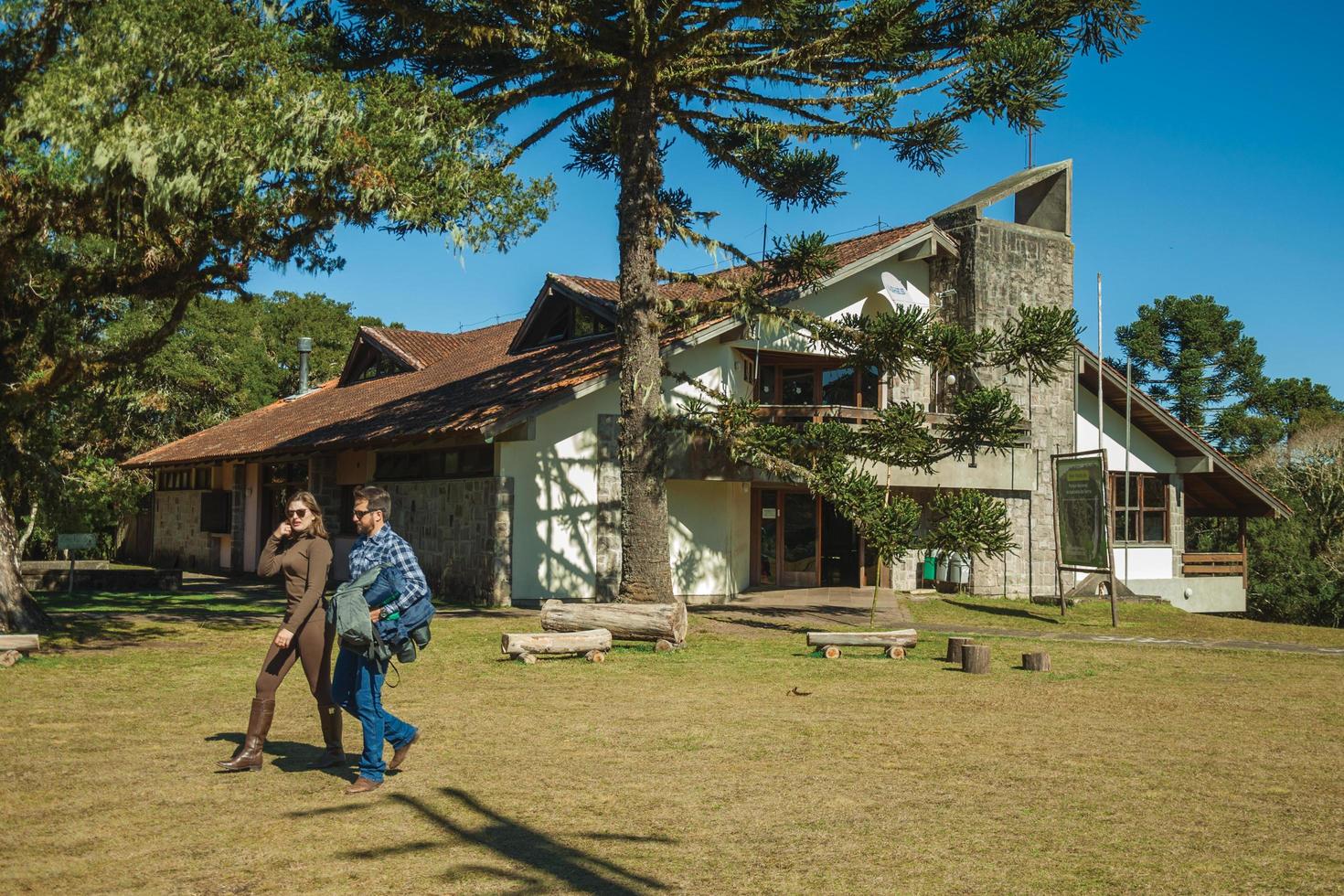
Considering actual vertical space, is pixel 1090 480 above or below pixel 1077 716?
above

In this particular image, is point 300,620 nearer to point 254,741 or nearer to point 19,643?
point 254,741

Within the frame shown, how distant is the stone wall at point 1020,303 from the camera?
24.5 meters

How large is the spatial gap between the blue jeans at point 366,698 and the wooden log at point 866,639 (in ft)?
26.8

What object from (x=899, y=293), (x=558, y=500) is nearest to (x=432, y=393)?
(x=558, y=500)

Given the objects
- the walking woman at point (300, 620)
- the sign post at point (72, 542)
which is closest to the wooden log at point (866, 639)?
the walking woman at point (300, 620)

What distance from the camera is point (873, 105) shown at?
53.9ft

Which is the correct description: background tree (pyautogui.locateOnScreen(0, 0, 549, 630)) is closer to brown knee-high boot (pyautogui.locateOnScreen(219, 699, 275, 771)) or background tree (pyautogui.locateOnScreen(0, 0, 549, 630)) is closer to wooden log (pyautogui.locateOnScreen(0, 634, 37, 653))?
wooden log (pyautogui.locateOnScreen(0, 634, 37, 653))

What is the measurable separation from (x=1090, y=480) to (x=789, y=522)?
21.8 feet

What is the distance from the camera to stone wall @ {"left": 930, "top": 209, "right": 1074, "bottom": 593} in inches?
966

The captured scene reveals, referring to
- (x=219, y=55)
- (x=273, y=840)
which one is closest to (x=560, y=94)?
(x=219, y=55)

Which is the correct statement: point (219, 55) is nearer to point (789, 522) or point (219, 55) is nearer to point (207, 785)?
point (207, 785)

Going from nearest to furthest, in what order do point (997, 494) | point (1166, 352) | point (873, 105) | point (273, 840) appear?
point (273, 840) → point (873, 105) → point (997, 494) → point (1166, 352)

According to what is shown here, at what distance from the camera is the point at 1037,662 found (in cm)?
1338

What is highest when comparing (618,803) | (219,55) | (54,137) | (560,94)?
(560,94)
